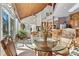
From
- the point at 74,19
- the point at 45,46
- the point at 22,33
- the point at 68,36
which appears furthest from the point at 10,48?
the point at 74,19

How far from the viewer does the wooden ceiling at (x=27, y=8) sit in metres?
1.70

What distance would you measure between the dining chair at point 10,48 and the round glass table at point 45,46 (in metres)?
0.07

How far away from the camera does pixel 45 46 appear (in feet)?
5.58

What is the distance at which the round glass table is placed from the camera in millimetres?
1698

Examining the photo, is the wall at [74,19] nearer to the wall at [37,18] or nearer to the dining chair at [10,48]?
the wall at [37,18]

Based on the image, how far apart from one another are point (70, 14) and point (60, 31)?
8.1 inches

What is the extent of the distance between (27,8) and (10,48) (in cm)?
46

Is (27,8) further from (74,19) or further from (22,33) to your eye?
(74,19)

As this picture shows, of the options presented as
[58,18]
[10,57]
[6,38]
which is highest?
[58,18]

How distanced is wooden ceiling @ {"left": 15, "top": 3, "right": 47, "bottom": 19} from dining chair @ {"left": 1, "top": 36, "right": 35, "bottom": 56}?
28cm

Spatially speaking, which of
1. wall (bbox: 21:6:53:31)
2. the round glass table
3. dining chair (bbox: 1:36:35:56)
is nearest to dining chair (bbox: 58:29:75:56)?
the round glass table

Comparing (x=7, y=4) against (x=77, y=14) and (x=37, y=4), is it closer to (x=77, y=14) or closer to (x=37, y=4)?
(x=37, y=4)

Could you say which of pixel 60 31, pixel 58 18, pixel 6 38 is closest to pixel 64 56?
pixel 60 31

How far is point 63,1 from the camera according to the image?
170cm
